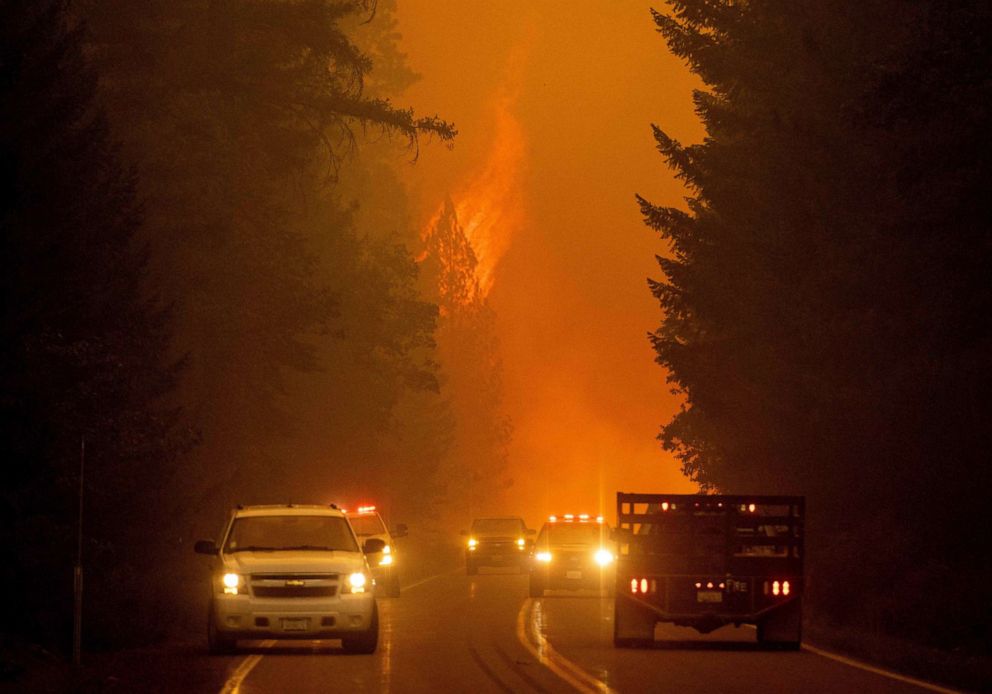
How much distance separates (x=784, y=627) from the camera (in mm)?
24953

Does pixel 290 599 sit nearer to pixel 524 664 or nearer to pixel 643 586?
pixel 524 664

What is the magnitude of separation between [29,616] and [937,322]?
1489 centimetres

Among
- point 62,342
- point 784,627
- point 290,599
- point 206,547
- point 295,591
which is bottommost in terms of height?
point 784,627

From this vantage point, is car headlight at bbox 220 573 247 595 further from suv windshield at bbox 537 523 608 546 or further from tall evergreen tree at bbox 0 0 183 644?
suv windshield at bbox 537 523 608 546

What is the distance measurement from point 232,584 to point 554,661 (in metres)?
4.33

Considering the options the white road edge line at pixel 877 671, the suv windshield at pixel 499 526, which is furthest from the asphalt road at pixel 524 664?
the suv windshield at pixel 499 526

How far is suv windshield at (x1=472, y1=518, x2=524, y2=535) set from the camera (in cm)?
5856

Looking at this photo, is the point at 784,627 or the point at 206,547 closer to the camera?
the point at 206,547

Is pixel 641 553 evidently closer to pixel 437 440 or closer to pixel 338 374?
pixel 338 374

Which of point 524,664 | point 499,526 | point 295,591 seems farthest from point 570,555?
point 524,664

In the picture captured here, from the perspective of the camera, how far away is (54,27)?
28359 mm

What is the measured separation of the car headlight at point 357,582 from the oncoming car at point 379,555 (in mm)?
14490

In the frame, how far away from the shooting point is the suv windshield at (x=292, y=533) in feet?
82.4

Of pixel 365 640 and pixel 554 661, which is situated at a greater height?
pixel 365 640
